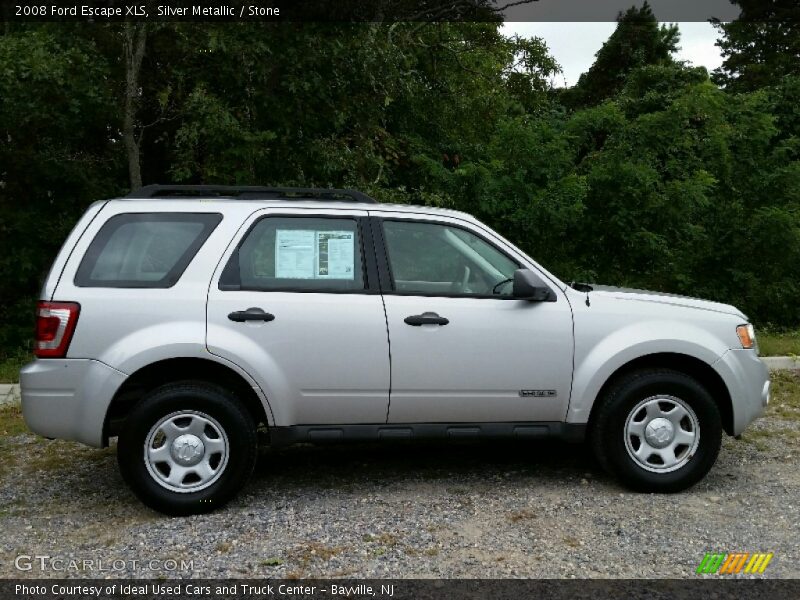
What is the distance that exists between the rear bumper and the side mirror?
92.7 inches

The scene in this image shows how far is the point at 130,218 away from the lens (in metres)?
5.39

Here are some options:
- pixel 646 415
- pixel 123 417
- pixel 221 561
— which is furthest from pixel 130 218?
pixel 646 415

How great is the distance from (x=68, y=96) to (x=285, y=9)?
116 inches

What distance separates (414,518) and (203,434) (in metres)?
1.31

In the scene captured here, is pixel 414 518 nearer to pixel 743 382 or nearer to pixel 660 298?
pixel 660 298

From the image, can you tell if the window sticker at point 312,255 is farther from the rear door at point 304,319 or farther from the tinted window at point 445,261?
the tinted window at point 445,261

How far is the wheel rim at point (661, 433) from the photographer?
220 inches

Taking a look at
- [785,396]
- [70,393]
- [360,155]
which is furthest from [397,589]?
[360,155]

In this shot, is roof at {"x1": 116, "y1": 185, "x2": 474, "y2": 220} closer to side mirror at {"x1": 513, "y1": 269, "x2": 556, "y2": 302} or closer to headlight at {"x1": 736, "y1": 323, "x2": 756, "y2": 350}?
side mirror at {"x1": 513, "y1": 269, "x2": 556, "y2": 302}

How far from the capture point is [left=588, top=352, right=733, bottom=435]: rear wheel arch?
18.7 feet

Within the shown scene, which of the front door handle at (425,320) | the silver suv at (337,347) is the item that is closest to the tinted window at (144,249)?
the silver suv at (337,347)

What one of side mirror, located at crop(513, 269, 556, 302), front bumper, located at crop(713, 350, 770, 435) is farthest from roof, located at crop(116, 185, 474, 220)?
front bumper, located at crop(713, 350, 770, 435)

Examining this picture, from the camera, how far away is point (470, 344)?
5.46 m

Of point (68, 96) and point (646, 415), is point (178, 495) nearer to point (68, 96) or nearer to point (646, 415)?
point (646, 415)
